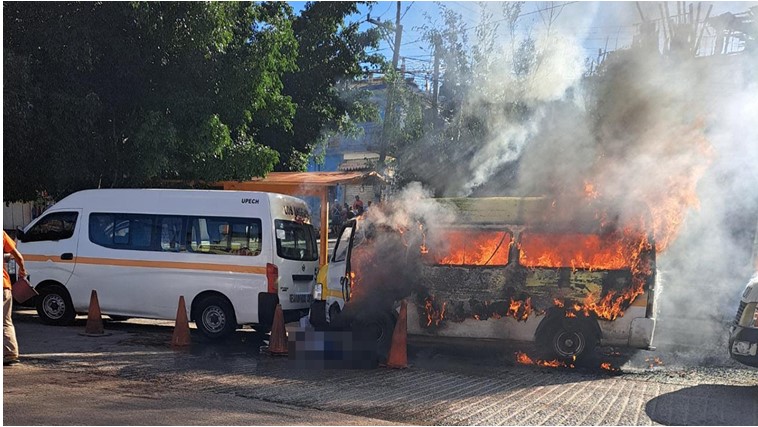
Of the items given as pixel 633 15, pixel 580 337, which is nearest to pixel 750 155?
pixel 633 15

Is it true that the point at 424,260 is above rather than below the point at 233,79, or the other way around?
below

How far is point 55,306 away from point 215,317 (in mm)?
2803

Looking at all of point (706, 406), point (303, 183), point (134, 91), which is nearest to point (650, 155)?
point (706, 406)

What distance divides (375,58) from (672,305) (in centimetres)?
1077

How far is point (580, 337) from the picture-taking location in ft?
27.1

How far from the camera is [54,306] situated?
10.7 m

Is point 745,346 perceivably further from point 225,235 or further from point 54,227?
point 54,227

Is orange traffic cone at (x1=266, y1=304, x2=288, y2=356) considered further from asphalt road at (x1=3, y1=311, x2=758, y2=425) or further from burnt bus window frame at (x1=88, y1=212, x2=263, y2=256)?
burnt bus window frame at (x1=88, y1=212, x2=263, y2=256)

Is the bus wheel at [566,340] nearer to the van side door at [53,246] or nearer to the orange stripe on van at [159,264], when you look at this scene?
the orange stripe on van at [159,264]

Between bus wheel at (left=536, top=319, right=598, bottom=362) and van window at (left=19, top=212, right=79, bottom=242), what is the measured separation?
7383 mm

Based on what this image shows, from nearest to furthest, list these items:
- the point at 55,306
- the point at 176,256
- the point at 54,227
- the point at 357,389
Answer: the point at 357,389 < the point at 176,256 < the point at 55,306 < the point at 54,227

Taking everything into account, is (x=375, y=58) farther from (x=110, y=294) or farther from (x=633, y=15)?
(x=110, y=294)

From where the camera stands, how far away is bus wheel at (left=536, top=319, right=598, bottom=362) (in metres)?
8.22

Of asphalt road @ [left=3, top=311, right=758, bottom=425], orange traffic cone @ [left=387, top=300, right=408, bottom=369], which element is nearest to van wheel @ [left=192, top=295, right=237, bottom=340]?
asphalt road @ [left=3, top=311, right=758, bottom=425]
